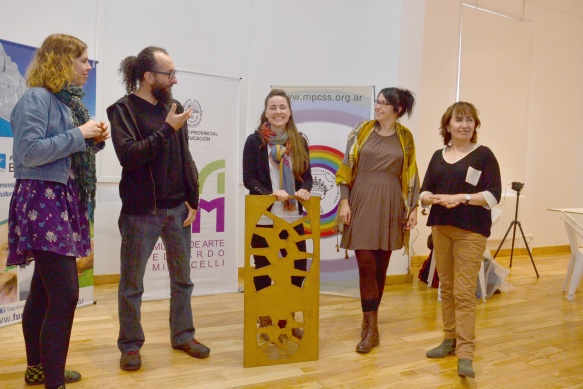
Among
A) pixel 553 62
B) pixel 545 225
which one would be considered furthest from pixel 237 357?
pixel 553 62

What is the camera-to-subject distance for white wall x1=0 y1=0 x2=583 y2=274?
4.05m

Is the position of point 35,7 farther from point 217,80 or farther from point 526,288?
point 526,288

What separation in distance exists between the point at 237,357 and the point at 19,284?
1533mm

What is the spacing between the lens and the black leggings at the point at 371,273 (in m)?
2.90

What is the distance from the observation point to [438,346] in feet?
9.77

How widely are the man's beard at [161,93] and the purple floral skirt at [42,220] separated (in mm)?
640

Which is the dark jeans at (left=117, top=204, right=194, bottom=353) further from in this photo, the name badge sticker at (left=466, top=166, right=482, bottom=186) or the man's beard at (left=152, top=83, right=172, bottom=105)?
the name badge sticker at (left=466, top=166, right=482, bottom=186)

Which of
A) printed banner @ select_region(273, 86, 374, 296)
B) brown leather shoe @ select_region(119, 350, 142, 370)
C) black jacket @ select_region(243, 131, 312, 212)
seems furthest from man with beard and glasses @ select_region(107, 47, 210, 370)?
printed banner @ select_region(273, 86, 374, 296)

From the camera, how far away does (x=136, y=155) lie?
2320 millimetres

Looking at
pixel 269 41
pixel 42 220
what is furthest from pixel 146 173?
pixel 269 41

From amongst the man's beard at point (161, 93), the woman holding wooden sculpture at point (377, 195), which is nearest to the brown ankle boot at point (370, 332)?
the woman holding wooden sculpture at point (377, 195)

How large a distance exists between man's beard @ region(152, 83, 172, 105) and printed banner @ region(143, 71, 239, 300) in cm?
132

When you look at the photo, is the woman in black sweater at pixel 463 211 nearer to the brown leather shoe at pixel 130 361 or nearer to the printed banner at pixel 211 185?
the brown leather shoe at pixel 130 361

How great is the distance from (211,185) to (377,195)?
1.55 m
